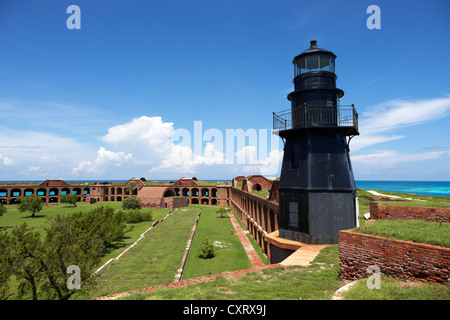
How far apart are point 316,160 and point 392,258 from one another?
7.59 meters

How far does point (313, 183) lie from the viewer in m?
13.8

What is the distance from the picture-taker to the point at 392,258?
7.19 metres

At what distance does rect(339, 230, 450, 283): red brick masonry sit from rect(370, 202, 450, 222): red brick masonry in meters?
9.21

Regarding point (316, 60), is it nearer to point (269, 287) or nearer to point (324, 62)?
point (324, 62)

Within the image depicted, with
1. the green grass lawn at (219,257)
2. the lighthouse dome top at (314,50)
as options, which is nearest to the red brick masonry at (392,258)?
the lighthouse dome top at (314,50)

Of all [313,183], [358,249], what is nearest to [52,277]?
[358,249]

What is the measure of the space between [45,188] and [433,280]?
317 feet

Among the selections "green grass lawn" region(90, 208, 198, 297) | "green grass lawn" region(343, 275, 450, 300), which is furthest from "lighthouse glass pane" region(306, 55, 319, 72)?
"green grass lawn" region(90, 208, 198, 297)

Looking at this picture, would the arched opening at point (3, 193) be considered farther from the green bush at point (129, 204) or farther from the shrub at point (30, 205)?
the green bush at point (129, 204)

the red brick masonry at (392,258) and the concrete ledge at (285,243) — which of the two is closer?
the red brick masonry at (392,258)

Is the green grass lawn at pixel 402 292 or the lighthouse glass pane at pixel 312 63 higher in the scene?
the lighthouse glass pane at pixel 312 63

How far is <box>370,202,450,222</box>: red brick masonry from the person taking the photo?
1340cm

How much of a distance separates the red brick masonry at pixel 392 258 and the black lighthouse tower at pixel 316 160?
5.28 m

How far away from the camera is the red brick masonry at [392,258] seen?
630 centimetres
